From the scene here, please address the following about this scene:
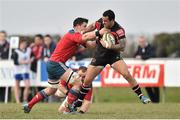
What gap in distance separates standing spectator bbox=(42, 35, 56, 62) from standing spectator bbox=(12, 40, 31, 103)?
23.0 inches

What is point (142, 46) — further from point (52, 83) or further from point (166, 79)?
point (52, 83)

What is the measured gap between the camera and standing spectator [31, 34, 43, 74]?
2452 cm

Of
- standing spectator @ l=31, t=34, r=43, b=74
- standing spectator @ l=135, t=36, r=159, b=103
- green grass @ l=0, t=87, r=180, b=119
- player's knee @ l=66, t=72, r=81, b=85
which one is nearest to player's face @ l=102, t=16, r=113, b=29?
player's knee @ l=66, t=72, r=81, b=85

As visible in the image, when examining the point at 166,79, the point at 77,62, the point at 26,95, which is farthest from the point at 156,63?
the point at 26,95

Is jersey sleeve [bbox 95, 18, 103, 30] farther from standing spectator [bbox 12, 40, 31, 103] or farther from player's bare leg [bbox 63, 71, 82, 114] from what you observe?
standing spectator [bbox 12, 40, 31, 103]

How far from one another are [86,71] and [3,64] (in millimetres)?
9079

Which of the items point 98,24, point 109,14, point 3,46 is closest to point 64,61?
point 98,24

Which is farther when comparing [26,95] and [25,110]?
[26,95]

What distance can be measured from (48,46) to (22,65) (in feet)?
3.76

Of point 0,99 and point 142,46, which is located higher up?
point 142,46

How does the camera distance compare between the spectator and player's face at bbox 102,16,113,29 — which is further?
the spectator

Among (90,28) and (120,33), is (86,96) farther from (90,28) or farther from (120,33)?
(120,33)

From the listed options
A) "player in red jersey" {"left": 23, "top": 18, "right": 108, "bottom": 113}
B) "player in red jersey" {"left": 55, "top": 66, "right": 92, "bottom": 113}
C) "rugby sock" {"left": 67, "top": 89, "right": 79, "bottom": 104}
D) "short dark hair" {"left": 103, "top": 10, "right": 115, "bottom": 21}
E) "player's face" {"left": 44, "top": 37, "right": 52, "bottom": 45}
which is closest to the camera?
"short dark hair" {"left": 103, "top": 10, "right": 115, "bottom": 21}

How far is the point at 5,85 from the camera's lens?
25203mm
